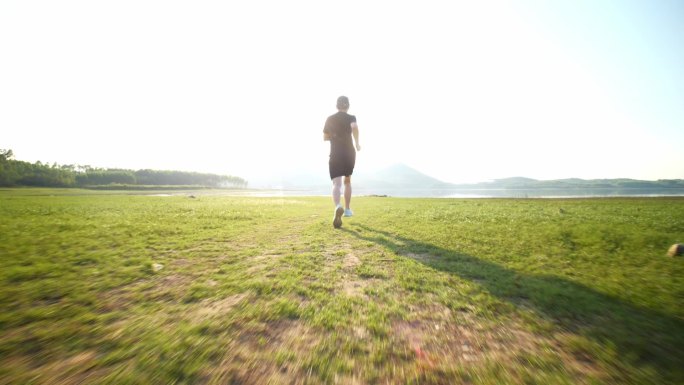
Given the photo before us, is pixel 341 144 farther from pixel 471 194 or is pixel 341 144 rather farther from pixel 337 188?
pixel 471 194

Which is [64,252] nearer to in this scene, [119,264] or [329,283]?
[119,264]

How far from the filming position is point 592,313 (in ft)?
6.70

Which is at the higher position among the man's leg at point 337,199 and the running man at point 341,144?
the running man at point 341,144

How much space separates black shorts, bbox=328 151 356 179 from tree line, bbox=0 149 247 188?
11706 cm

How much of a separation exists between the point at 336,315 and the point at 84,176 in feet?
543

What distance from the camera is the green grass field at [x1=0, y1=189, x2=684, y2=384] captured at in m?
1.36

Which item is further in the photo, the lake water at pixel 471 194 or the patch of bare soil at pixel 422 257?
the lake water at pixel 471 194

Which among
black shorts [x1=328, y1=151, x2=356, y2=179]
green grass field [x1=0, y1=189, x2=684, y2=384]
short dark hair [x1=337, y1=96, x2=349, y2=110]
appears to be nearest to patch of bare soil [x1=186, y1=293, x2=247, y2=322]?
green grass field [x1=0, y1=189, x2=684, y2=384]

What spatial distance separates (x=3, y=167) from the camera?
248 ft

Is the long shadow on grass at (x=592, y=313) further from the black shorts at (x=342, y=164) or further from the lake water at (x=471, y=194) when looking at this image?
the lake water at (x=471, y=194)

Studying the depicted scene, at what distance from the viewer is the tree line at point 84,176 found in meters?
80.8

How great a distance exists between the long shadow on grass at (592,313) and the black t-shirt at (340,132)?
406 cm

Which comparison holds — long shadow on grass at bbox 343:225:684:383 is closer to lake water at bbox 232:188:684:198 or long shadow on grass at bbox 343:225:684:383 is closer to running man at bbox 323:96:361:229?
running man at bbox 323:96:361:229

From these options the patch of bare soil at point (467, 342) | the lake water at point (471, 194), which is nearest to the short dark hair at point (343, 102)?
the patch of bare soil at point (467, 342)
